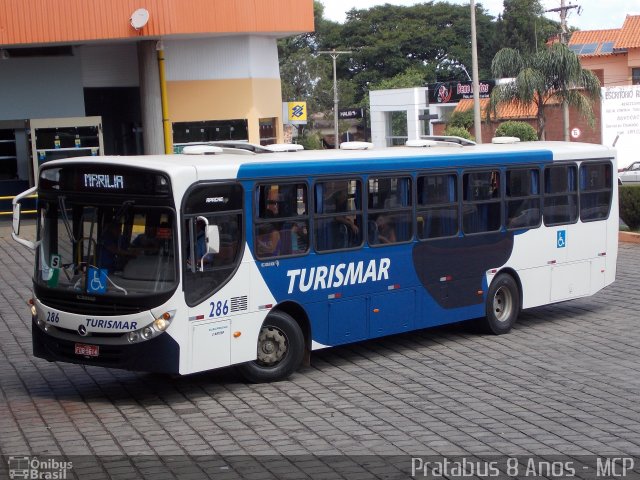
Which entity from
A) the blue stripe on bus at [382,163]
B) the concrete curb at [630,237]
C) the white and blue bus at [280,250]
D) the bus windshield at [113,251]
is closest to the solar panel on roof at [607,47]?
the concrete curb at [630,237]

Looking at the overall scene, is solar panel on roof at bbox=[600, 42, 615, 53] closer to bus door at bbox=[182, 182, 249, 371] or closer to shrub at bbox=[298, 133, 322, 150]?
shrub at bbox=[298, 133, 322, 150]

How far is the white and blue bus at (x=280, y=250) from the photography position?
10172 millimetres

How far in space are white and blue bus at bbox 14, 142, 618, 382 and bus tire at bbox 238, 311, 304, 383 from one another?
2 centimetres

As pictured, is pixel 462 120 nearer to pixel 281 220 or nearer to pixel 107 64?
pixel 107 64

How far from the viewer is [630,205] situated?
2464cm

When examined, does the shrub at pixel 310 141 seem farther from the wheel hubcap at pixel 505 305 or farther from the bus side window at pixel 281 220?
the bus side window at pixel 281 220

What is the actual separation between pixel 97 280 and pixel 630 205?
17285 mm

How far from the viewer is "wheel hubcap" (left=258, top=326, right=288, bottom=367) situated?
36.6 ft

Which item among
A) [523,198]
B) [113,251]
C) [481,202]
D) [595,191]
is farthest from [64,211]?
[595,191]

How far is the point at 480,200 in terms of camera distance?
13750 millimetres

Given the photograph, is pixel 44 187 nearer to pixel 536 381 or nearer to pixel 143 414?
pixel 143 414

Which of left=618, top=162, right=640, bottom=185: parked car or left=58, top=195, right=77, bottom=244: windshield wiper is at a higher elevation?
left=58, top=195, right=77, bottom=244: windshield wiper

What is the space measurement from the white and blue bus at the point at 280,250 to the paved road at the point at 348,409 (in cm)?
48

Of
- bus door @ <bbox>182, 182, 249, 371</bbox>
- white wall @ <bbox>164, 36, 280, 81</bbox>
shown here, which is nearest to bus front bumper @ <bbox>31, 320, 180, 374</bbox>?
bus door @ <bbox>182, 182, 249, 371</bbox>
